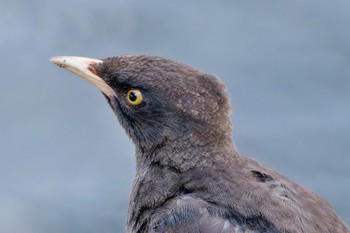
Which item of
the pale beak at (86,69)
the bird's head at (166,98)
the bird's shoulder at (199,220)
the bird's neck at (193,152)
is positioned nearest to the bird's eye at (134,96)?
the bird's head at (166,98)

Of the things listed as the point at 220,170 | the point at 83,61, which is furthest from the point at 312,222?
the point at 83,61

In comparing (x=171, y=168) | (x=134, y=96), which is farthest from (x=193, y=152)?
(x=134, y=96)

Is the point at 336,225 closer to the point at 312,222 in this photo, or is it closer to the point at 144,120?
the point at 312,222

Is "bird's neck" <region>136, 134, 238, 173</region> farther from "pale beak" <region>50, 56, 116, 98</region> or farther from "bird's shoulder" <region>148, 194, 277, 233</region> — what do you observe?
"pale beak" <region>50, 56, 116, 98</region>

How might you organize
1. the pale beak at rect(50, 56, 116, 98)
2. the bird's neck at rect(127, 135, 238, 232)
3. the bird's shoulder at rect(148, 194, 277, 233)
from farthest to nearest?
the pale beak at rect(50, 56, 116, 98), the bird's neck at rect(127, 135, 238, 232), the bird's shoulder at rect(148, 194, 277, 233)

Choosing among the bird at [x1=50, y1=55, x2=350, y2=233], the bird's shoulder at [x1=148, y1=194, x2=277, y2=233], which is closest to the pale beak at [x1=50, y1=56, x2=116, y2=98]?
the bird at [x1=50, y1=55, x2=350, y2=233]

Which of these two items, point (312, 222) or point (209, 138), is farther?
point (209, 138)

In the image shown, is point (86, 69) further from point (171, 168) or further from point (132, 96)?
point (171, 168)
